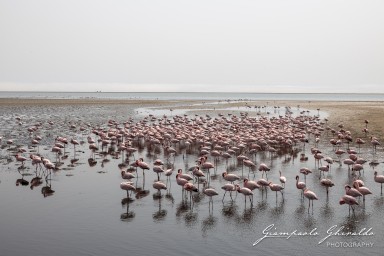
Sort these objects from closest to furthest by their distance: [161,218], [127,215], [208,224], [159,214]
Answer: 1. [208,224]
2. [161,218]
3. [127,215]
4. [159,214]

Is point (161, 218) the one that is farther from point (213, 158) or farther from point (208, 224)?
point (213, 158)

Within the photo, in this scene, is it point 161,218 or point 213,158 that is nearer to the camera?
point 161,218

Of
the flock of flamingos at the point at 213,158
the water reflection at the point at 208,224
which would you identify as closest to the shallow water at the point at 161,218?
the water reflection at the point at 208,224

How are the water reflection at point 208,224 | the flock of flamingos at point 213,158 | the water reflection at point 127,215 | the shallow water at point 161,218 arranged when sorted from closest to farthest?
the shallow water at point 161,218 < the water reflection at point 208,224 < the water reflection at point 127,215 < the flock of flamingos at point 213,158

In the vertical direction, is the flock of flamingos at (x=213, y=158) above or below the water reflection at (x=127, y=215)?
above

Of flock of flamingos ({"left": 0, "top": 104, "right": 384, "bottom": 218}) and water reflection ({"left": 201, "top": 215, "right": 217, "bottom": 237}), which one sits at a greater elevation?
flock of flamingos ({"left": 0, "top": 104, "right": 384, "bottom": 218})

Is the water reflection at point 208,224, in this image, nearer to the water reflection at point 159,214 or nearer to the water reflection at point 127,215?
the water reflection at point 159,214

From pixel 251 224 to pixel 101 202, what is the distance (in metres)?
6.41

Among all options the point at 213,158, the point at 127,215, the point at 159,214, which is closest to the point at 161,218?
the point at 159,214

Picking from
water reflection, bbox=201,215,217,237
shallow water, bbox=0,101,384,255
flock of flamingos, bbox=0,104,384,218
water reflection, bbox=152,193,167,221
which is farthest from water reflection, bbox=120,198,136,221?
water reflection, bbox=201,215,217,237

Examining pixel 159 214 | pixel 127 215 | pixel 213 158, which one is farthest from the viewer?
pixel 213 158

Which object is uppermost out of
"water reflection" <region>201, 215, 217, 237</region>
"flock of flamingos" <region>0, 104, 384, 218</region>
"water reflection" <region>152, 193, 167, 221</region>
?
"flock of flamingos" <region>0, 104, 384, 218</region>

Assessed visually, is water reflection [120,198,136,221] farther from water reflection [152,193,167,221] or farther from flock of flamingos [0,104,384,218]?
flock of flamingos [0,104,384,218]

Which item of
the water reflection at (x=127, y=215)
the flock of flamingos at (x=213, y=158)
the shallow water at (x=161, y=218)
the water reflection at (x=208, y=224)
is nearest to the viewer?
the shallow water at (x=161, y=218)
